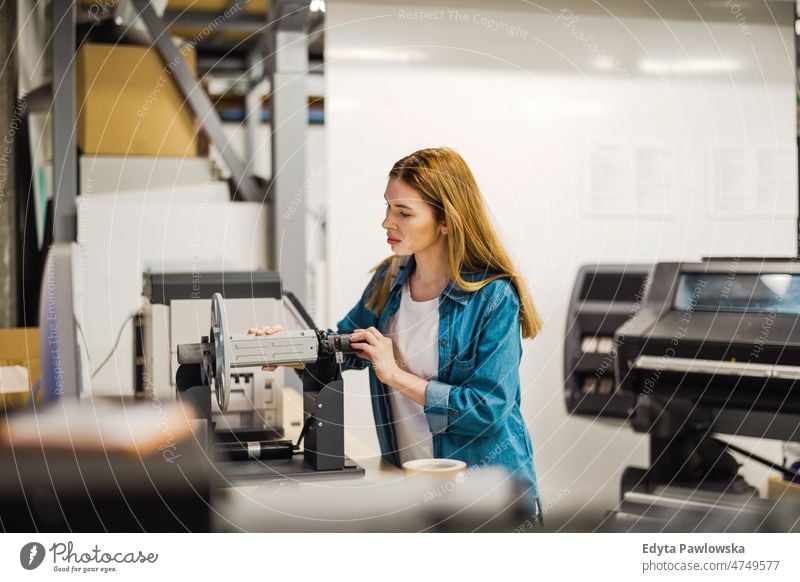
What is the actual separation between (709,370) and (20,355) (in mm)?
1939

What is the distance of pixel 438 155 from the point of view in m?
2.21

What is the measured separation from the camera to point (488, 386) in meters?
1.99

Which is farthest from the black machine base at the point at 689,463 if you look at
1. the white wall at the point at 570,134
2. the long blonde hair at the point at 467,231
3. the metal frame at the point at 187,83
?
the metal frame at the point at 187,83

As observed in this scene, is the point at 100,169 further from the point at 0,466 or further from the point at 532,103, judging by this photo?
the point at 532,103

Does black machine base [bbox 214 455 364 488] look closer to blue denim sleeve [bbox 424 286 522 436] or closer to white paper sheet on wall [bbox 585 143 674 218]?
blue denim sleeve [bbox 424 286 522 436]

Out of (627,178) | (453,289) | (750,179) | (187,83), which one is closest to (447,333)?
(453,289)

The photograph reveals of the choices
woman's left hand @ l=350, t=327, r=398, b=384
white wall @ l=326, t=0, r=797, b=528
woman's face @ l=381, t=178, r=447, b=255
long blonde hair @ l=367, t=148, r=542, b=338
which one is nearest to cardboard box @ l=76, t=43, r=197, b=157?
white wall @ l=326, t=0, r=797, b=528

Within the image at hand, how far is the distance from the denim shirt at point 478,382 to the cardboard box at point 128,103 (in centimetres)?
102

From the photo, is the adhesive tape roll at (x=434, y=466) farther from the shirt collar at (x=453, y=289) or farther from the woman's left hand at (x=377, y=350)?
the shirt collar at (x=453, y=289)

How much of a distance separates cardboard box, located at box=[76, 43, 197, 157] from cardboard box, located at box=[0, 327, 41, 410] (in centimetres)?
63

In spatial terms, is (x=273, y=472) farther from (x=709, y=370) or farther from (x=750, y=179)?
(x=750, y=179)

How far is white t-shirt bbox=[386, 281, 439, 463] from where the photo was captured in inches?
82.0
